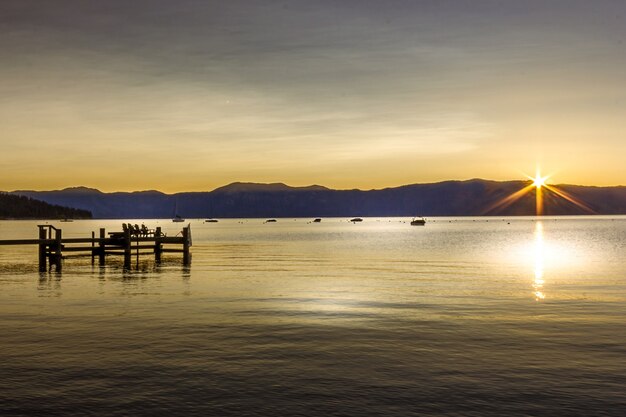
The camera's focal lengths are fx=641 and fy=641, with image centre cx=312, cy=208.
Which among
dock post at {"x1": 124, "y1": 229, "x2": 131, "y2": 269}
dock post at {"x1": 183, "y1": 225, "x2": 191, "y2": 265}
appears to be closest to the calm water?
dock post at {"x1": 124, "y1": 229, "x2": 131, "y2": 269}

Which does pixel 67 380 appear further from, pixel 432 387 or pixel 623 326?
pixel 623 326

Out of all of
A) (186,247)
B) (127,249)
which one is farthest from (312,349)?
(186,247)

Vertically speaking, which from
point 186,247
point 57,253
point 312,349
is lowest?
point 312,349

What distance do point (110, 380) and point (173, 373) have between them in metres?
1.66

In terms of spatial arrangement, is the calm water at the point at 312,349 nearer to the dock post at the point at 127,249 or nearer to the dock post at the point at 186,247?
→ the dock post at the point at 127,249

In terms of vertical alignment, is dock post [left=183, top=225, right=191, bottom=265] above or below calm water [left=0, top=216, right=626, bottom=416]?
above

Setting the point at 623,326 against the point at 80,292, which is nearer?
the point at 623,326

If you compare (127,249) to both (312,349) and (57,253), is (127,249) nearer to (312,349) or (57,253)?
(57,253)

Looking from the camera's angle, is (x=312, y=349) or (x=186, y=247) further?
(x=186, y=247)

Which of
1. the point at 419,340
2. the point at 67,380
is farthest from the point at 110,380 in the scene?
Answer: the point at 419,340

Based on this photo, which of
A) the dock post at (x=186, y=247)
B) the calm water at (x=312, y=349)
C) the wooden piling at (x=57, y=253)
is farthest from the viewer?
the dock post at (x=186, y=247)

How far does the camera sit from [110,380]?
55.6 ft

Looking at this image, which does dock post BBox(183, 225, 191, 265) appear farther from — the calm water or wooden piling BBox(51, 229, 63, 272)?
the calm water

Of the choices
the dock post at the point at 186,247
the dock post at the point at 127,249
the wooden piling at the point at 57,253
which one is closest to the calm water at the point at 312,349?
the wooden piling at the point at 57,253
